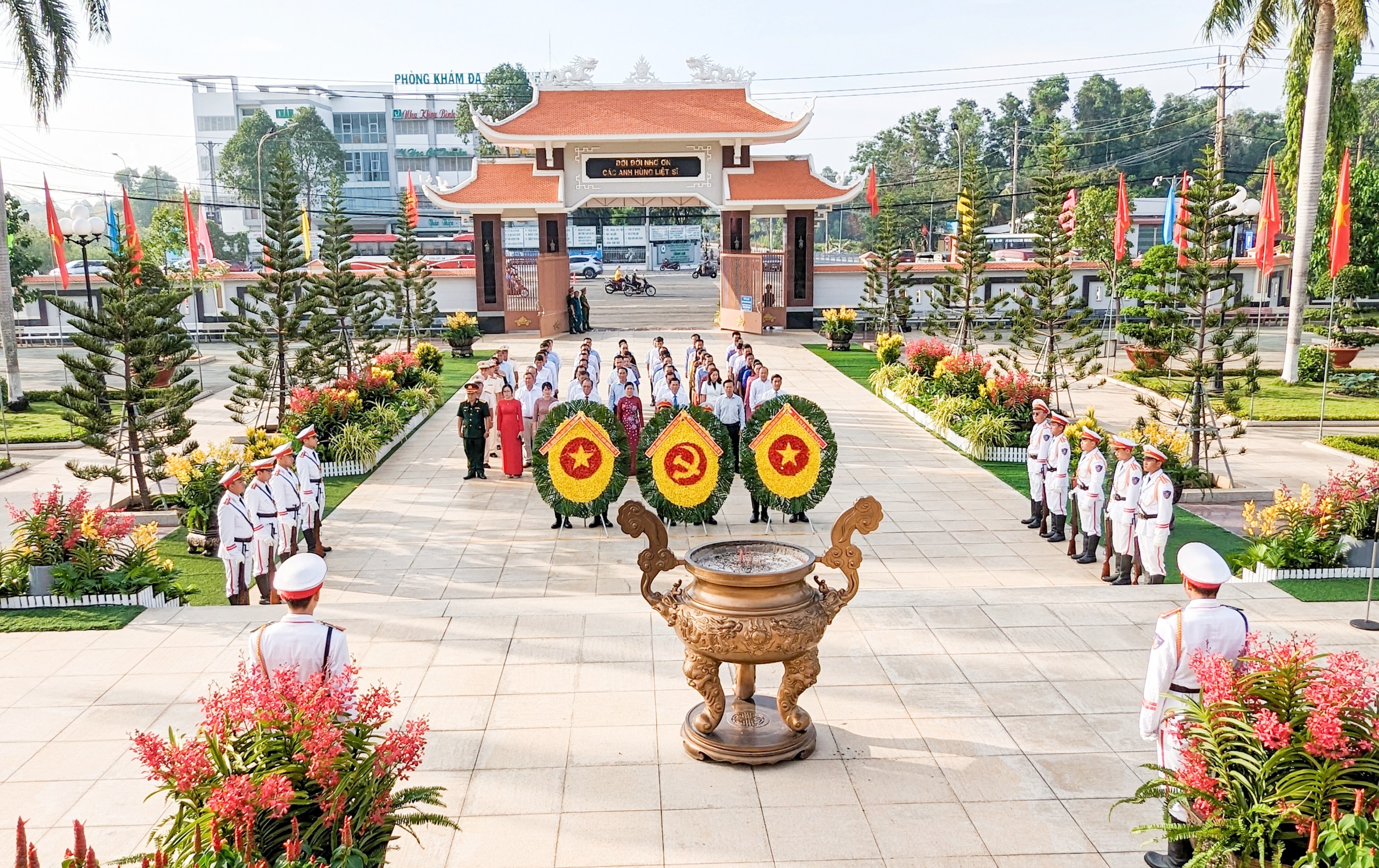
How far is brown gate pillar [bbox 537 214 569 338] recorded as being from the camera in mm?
29000

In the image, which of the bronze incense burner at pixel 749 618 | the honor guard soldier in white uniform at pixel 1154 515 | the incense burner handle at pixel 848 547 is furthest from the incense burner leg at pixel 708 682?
the honor guard soldier in white uniform at pixel 1154 515

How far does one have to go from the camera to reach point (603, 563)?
10.5m

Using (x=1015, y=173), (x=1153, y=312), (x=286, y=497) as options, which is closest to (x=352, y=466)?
(x=286, y=497)

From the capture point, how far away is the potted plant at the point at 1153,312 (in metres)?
15.4

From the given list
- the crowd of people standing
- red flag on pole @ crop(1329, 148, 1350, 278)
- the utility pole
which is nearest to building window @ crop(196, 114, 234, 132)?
the utility pole

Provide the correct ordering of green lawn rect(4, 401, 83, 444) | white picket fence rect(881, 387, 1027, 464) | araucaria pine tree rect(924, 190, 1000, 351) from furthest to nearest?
araucaria pine tree rect(924, 190, 1000, 351)
green lawn rect(4, 401, 83, 444)
white picket fence rect(881, 387, 1027, 464)

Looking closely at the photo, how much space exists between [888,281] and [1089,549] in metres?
19.0

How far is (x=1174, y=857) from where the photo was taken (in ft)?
16.2

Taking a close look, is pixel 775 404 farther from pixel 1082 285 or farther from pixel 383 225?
pixel 383 225

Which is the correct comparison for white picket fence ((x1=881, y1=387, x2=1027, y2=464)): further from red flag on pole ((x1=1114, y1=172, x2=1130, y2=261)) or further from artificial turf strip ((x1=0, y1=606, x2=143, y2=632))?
artificial turf strip ((x1=0, y1=606, x2=143, y2=632))

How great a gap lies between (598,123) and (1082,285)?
54.9ft

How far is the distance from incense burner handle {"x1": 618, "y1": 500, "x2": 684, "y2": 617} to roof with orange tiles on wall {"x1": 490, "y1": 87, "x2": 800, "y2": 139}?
79.3ft

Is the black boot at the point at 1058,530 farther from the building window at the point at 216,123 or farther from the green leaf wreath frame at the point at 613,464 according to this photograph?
the building window at the point at 216,123

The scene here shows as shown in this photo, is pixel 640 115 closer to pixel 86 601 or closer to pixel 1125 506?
pixel 1125 506
